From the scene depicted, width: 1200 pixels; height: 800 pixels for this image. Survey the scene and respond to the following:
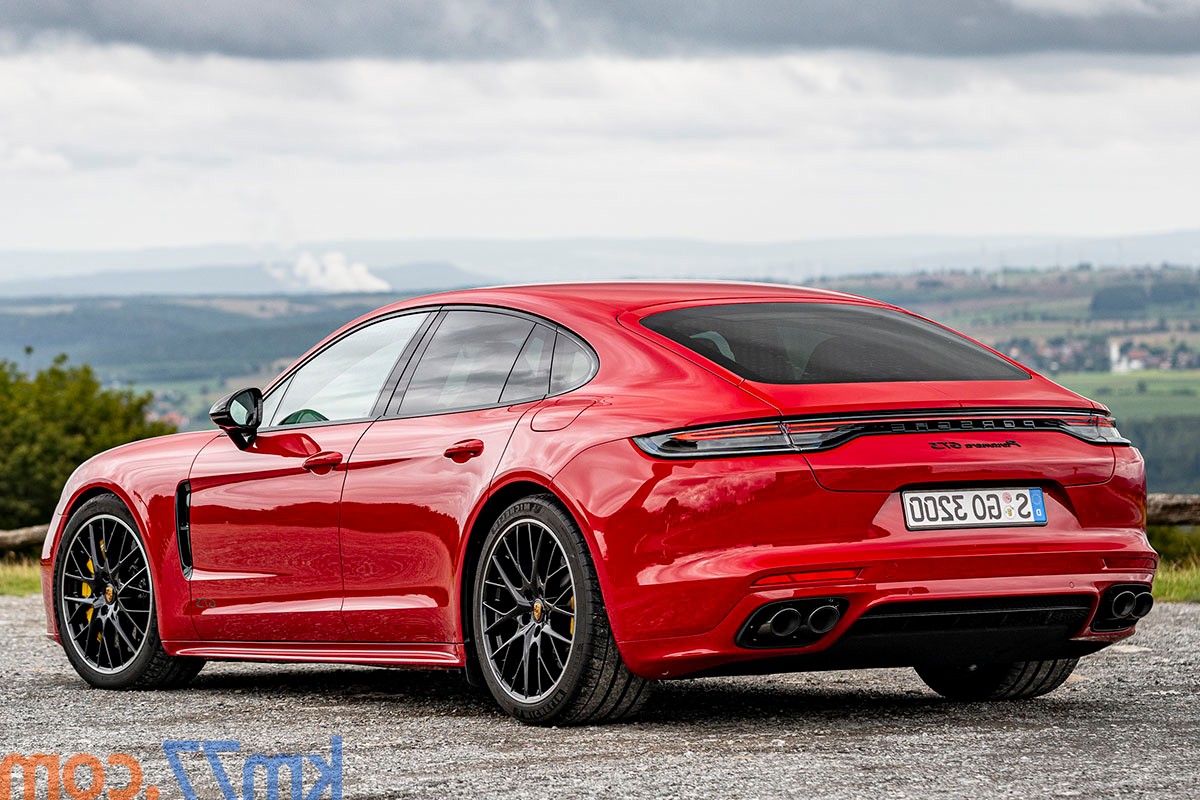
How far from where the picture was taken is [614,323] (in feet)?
19.5

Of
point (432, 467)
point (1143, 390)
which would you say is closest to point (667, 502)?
point (432, 467)

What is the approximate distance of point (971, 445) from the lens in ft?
17.7

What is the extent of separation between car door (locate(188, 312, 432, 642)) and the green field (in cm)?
11506

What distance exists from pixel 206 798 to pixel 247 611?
2.38 m

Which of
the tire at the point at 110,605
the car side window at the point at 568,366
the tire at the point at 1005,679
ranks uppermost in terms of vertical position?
the car side window at the point at 568,366

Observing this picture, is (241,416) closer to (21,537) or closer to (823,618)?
(823,618)

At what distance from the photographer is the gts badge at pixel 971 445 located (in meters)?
5.35

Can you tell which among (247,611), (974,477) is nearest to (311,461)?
(247,611)

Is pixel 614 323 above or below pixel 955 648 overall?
above

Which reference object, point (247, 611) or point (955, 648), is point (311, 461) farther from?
point (955, 648)

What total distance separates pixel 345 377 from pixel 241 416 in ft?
1.68

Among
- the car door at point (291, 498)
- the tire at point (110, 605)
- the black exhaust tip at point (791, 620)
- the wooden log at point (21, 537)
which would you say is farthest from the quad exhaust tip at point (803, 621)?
the wooden log at point (21, 537)

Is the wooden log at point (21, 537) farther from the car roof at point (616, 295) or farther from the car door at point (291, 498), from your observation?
the car roof at point (616, 295)

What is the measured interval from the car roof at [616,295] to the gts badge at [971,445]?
1180mm
